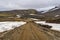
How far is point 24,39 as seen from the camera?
45.2 ft

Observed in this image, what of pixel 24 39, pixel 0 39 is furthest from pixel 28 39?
pixel 0 39

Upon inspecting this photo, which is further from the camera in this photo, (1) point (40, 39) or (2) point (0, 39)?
(2) point (0, 39)

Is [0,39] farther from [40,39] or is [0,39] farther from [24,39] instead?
[40,39]

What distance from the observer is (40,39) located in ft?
45.1

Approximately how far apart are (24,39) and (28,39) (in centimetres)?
33

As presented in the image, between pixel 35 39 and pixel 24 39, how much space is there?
899 millimetres

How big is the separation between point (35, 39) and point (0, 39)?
3.27 metres

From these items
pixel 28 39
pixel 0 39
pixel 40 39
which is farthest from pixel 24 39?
pixel 0 39

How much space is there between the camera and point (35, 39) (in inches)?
541

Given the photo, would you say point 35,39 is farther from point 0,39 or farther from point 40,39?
point 0,39

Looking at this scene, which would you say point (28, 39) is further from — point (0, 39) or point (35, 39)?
point (0, 39)

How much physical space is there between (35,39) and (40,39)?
0.41 meters

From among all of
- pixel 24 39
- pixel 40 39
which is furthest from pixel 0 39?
pixel 40 39

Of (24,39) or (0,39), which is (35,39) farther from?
(0,39)
